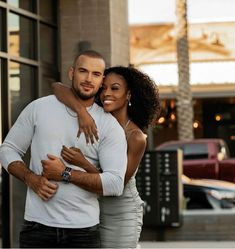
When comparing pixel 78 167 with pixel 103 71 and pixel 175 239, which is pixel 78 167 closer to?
pixel 103 71

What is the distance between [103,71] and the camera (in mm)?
4031

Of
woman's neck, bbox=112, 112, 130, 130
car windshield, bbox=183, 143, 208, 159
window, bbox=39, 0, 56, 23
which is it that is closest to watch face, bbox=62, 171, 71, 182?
woman's neck, bbox=112, 112, 130, 130

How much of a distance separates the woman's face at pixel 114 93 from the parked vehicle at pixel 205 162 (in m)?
17.5

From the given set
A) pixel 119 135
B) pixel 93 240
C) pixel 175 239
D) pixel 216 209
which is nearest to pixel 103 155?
pixel 119 135

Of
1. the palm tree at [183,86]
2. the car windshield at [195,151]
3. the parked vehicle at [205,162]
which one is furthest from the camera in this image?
the palm tree at [183,86]

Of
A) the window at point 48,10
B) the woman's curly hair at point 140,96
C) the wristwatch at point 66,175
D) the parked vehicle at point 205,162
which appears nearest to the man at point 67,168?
the wristwatch at point 66,175

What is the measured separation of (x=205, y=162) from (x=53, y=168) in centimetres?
1872

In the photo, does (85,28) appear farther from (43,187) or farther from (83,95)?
(43,187)

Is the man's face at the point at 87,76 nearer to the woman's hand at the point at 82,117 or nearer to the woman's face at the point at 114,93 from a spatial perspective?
the woman's hand at the point at 82,117

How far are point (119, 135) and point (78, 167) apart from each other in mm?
276

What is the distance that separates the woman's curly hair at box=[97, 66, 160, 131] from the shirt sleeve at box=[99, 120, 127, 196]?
0.53 meters

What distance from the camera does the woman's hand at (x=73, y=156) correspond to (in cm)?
379

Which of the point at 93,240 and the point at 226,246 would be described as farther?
the point at 226,246

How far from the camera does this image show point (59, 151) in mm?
3840
